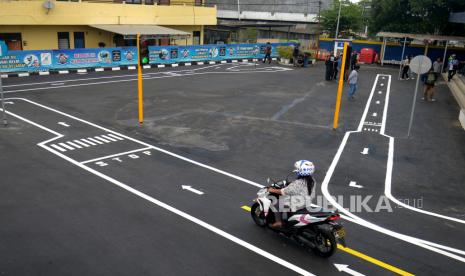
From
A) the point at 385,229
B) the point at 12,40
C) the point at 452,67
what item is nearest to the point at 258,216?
the point at 385,229

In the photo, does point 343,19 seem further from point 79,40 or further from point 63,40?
point 63,40

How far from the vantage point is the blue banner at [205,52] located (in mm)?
32969

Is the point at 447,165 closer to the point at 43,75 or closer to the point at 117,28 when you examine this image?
the point at 43,75

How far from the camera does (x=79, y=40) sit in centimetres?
3366

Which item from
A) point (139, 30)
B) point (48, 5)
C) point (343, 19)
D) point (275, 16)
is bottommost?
point (139, 30)

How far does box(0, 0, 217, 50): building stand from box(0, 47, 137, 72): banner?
66.8 inches

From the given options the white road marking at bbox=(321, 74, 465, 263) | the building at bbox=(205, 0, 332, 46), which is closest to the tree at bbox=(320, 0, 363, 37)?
the building at bbox=(205, 0, 332, 46)

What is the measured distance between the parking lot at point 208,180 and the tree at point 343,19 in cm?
3438

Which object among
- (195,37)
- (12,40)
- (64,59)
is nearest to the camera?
(64,59)

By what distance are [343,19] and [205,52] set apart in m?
24.8

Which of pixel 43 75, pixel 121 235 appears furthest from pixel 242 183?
pixel 43 75

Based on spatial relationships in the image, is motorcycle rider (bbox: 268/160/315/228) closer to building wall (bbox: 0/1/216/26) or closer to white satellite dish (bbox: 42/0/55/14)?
building wall (bbox: 0/1/216/26)

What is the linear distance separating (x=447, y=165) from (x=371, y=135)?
11.0ft

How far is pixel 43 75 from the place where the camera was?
26.5 m
